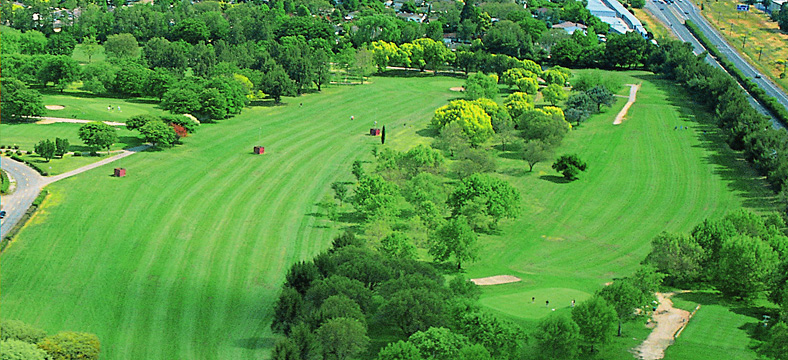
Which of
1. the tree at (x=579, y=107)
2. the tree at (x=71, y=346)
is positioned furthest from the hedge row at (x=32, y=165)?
the tree at (x=579, y=107)

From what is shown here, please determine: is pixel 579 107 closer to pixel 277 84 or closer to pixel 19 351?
pixel 277 84

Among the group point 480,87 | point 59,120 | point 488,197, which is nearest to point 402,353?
point 488,197

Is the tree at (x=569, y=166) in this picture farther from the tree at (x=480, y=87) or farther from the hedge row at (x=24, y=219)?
the hedge row at (x=24, y=219)

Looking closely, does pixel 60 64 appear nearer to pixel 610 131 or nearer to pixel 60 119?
pixel 60 119

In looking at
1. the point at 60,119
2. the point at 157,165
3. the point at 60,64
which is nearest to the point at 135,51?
the point at 60,64

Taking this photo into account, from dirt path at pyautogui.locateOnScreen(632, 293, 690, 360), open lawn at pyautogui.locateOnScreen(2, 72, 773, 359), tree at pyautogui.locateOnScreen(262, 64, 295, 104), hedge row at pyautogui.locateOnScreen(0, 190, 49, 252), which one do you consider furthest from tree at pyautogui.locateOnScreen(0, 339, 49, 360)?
tree at pyautogui.locateOnScreen(262, 64, 295, 104)

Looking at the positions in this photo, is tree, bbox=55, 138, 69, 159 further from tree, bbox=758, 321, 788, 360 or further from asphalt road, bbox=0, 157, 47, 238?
tree, bbox=758, 321, 788, 360
